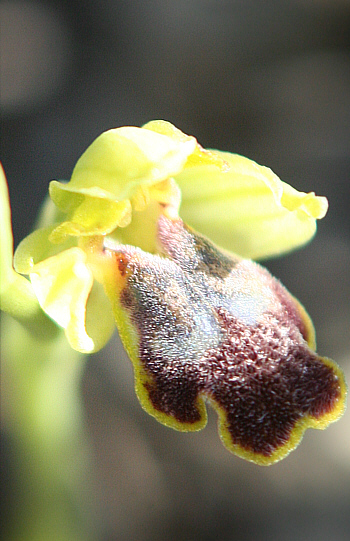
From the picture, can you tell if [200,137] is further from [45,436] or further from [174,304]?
[174,304]

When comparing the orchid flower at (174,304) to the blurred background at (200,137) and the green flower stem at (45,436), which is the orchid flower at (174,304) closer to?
the green flower stem at (45,436)

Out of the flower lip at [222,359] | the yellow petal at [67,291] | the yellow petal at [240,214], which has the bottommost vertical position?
the flower lip at [222,359]

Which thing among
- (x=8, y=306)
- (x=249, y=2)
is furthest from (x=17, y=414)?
(x=249, y=2)

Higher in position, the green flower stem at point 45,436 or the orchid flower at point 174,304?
the orchid flower at point 174,304

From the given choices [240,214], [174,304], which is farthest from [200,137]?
[174,304]

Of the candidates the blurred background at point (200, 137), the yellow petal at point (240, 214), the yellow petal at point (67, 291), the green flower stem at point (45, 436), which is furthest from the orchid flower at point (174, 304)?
the blurred background at point (200, 137)

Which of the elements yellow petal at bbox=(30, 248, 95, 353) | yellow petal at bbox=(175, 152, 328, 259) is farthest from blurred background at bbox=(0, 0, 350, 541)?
yellow petal at bbox=(30, 248, 95, 353)

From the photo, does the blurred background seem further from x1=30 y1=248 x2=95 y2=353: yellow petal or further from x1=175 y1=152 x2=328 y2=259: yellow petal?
x1=30 y1=248 x2=95 y2=353: yellow petal
